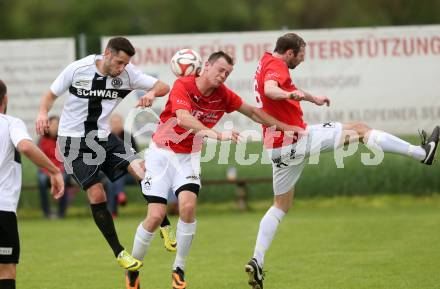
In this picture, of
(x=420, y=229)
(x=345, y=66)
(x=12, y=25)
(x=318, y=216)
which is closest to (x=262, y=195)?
(x=318, y=216)

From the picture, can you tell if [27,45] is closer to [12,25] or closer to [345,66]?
[345,66]

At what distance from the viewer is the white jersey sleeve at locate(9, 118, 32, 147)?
7.76m

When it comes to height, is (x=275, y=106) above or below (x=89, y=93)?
below

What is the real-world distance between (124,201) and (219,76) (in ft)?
24.2

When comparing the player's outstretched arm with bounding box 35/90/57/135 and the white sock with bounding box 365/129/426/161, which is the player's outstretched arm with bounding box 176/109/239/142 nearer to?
the player's outstretched arm with bounding box 35/90/57/135

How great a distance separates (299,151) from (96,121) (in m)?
2.11

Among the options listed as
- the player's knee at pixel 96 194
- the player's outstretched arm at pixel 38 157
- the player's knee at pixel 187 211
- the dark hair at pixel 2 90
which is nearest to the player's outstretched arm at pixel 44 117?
the player's knee at pixel 96 194

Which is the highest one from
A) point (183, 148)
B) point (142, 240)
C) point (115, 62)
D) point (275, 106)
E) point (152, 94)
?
point (115, 62)

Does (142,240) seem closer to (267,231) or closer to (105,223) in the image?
(105,223)

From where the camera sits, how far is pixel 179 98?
9.43m

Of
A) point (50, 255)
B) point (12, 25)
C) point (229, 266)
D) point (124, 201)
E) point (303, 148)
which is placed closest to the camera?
point (303, 148)

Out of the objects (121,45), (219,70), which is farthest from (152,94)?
(219,70)

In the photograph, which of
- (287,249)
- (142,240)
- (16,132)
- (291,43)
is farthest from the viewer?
(287,249)

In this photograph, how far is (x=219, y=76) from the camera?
9.33 meters
